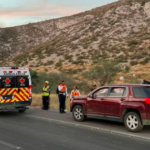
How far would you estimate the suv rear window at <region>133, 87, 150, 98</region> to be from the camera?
29.7ft

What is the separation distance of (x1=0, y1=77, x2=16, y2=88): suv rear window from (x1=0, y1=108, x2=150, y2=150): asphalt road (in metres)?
1.97

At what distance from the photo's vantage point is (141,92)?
30.1ft

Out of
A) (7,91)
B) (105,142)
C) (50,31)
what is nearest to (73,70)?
(7,91)

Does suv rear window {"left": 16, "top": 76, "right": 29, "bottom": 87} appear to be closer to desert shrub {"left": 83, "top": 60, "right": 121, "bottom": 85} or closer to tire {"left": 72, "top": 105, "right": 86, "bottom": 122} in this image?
tire {"left": 72, "top": 105, "right": 86, "bottom": 122}

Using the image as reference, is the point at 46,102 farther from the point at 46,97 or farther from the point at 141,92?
the point at 141,92

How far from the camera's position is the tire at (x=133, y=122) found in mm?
8953

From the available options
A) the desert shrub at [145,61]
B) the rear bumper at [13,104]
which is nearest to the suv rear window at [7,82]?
the rear bumper at [13,104]

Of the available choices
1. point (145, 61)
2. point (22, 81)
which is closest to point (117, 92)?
point (22, 81)

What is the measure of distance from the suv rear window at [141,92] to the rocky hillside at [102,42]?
30.3 metres

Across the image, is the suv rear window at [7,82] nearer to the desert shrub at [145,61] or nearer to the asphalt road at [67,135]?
the asphalt road at [67,135]

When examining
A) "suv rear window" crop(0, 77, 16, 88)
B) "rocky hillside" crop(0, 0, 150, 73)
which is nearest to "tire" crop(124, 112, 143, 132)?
"suv rear window" crop(0, 77, 16, 88)

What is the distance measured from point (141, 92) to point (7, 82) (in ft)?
21.9

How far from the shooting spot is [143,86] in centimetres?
922

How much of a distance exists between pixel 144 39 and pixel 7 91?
38.2m
